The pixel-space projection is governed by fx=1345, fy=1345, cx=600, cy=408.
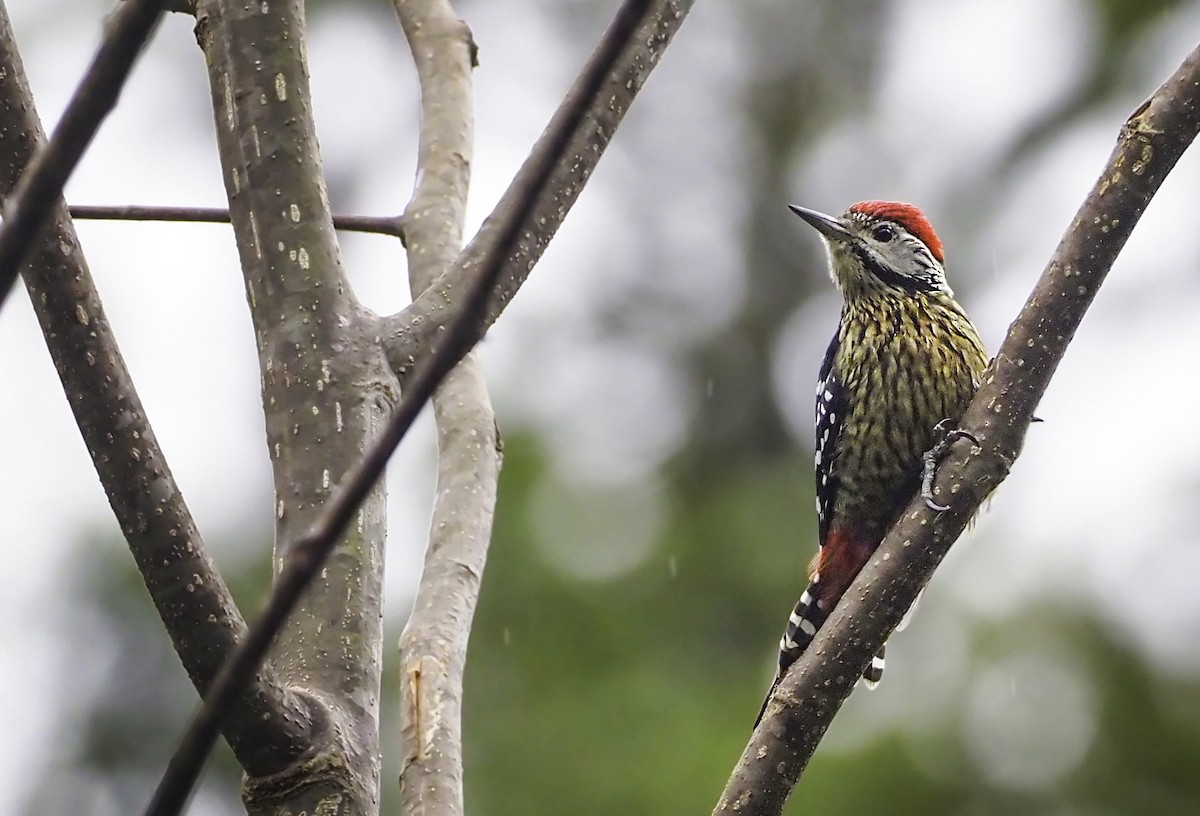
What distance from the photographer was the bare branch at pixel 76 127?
39.7 inches

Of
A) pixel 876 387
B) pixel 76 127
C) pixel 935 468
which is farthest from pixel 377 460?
pixel 876 387

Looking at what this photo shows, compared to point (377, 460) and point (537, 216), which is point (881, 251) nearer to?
point (537, 216)

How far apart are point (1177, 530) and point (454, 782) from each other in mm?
5975

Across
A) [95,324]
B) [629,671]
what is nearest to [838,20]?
[629,671]

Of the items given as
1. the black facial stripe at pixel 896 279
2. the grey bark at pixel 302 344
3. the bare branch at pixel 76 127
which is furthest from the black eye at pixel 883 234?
the bare branch at pixel 76 127

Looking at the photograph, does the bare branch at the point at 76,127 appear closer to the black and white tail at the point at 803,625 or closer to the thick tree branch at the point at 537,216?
the thick tree branch at the point at 537,216

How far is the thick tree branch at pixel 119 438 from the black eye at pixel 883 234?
310 centimetres

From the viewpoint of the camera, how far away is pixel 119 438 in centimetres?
155

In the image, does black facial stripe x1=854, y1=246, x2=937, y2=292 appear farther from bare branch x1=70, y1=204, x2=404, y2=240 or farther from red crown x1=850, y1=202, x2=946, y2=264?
bare branch x1=70, y1=204, x2=404, y2=240

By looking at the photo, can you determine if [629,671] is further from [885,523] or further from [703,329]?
[885,523]

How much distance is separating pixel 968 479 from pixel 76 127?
1.65 metres

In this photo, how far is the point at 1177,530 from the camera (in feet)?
23.9

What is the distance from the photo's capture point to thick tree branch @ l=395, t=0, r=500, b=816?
2.43 m

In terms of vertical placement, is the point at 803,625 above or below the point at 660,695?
below
